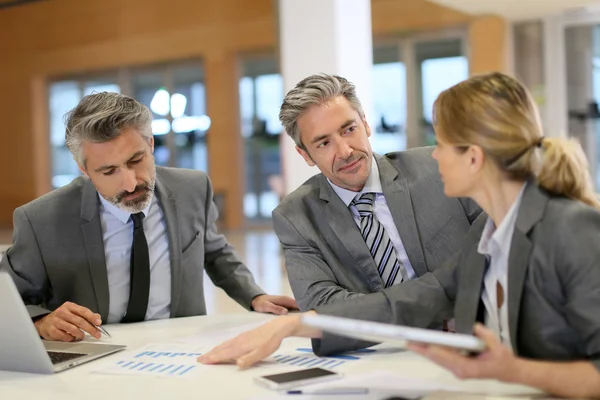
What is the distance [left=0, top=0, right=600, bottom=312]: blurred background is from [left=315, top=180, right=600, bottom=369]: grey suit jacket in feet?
29.1

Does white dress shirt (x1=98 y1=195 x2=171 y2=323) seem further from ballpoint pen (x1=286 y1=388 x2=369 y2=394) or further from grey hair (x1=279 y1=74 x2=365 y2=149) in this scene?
ballpoint pen (x1=286 y1=388 x2=369 y2=394)

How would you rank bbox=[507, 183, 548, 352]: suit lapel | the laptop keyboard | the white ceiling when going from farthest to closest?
the white ceiling → the laptop keyboard → bbox=[507, 183, 548, 352]: suit lapel

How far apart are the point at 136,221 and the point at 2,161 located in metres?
11.2

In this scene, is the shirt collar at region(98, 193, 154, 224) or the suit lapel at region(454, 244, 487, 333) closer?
the suit lapel at region(454, 244, 487, 333)

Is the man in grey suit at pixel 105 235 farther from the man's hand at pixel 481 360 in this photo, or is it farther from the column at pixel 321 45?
the column at pixel 321 45

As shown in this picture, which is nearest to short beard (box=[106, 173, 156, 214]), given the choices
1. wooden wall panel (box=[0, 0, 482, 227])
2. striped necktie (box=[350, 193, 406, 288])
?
striped necktie (box=[350, 193, 406, 288])

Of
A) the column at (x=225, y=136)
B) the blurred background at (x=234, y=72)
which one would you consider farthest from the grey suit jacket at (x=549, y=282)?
the column at (x=225, y=136)

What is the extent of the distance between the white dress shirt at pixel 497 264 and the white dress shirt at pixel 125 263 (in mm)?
1465

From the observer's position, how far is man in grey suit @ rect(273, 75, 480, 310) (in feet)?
8.17

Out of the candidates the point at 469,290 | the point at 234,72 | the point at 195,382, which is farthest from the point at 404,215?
the point at 234,72

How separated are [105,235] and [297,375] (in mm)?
1323

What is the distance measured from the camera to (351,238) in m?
2.48

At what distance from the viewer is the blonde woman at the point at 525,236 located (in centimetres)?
148

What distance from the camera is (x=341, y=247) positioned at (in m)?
2.49
